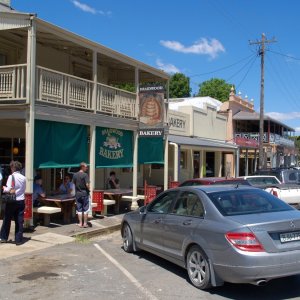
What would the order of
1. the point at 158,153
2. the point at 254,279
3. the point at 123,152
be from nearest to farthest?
1. the point at 254,279
2. the point at 123,152
3. the point at 158,153

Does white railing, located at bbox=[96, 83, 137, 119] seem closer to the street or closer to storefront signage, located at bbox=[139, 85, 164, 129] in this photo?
storefront signage, located at bbox=[139, 85, 164, 129]

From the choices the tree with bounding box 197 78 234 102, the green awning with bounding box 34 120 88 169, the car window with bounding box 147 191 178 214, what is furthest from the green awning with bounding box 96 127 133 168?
the tree with bounding box 197 78 234 102

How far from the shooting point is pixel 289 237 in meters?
6.14

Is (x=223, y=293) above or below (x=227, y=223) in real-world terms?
below

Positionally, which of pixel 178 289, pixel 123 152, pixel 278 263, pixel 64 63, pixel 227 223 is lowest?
pixel 178 289

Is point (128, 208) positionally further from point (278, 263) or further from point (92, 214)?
point (278, 263)

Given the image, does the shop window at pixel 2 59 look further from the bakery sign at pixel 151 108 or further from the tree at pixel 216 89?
the tree at pixel 216 89

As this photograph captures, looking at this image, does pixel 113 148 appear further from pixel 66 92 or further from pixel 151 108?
pixel 66 92

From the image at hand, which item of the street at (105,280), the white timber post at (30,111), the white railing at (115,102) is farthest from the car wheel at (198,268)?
the white railing at (115,102)


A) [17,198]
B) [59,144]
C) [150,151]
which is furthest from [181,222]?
[150,151]

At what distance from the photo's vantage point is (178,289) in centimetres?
659

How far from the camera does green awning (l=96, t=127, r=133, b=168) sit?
48.8ft

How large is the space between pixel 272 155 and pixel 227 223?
130 ft

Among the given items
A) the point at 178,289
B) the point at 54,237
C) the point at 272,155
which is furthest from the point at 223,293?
the point at 272,155
